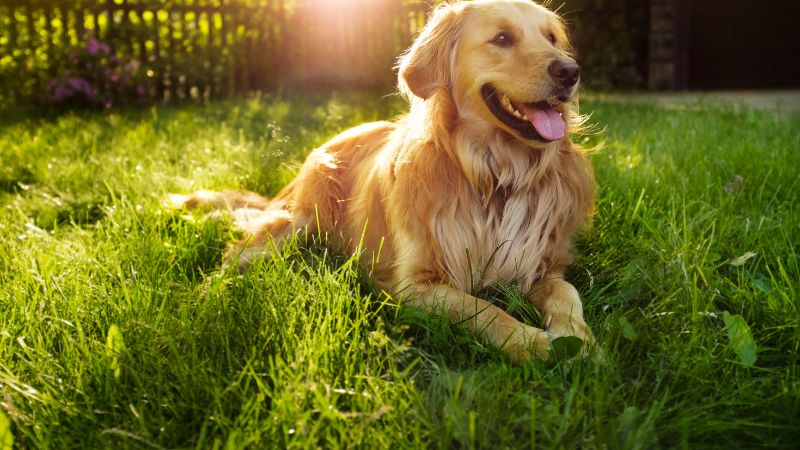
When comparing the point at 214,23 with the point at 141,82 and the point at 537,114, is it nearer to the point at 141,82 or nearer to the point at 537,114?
the point at 141,82

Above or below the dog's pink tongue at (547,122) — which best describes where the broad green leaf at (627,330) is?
below

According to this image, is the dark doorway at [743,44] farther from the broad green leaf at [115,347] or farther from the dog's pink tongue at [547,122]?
the broad green leaf at [115,347]

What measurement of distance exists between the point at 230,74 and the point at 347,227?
6.42m

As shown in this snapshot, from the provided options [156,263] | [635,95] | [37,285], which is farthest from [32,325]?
[635,95]

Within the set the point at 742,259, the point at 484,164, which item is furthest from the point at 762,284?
the point at 484,164

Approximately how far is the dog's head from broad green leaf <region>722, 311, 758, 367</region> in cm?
80

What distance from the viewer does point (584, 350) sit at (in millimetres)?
1714

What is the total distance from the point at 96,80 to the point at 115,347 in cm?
642

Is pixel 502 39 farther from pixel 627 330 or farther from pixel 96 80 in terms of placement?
pixel 96 80

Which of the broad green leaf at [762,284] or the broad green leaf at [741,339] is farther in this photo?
the broad green leaf at [762,284]

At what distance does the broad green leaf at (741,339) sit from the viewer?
1.66 meters

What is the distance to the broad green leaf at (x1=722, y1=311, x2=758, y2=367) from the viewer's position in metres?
1.66

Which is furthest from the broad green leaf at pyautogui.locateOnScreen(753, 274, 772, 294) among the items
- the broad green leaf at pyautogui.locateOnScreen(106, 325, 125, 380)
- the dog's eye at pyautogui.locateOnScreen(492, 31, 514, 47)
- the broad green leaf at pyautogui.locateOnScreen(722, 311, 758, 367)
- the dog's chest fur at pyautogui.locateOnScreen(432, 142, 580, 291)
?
the broad green leaf at pyautogui.locateOnScreen(106, 325, 125, 380)

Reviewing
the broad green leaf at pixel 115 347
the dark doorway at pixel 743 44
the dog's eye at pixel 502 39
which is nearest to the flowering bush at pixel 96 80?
the dog's eye at pixel 502 39
